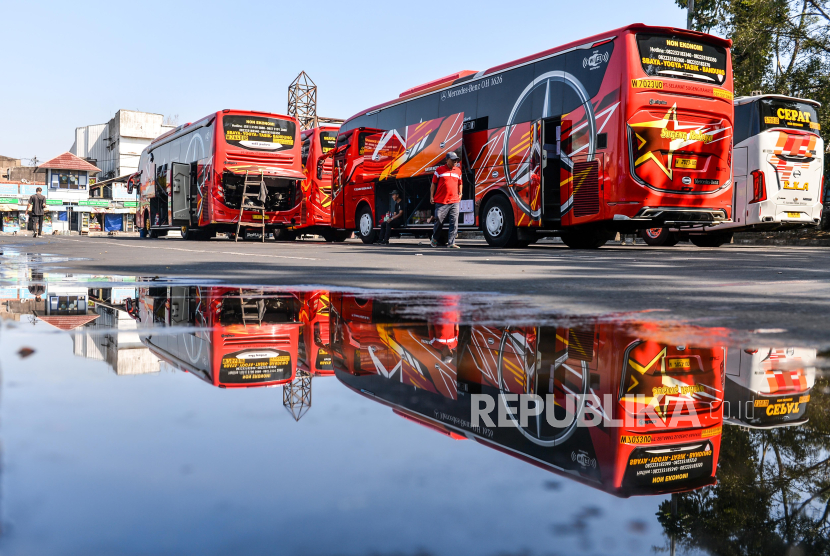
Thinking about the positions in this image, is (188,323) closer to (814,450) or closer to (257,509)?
(257,509)

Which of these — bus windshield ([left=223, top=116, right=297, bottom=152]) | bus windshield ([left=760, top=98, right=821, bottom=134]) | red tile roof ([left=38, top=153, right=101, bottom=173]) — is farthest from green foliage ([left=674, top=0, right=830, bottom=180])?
red tile roof ([left=38, top=153, right=101, bottom=173])

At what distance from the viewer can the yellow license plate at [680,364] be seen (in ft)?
7.38

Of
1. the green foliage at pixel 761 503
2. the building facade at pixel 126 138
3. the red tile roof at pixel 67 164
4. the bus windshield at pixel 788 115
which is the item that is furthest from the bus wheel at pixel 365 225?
the building facade at pixel 126 138

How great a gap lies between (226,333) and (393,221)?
14.5m

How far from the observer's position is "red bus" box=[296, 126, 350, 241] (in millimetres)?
21422

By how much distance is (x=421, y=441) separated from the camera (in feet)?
4.82

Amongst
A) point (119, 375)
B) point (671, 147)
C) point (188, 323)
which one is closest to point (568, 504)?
point (119, 375)

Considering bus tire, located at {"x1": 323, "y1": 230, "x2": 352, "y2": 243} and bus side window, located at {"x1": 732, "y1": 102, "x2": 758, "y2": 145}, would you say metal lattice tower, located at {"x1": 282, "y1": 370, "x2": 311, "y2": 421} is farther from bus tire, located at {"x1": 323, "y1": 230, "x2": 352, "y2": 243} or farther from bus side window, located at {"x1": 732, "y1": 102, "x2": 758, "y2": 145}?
bus tire, located at {"x1": 323, "y1": 230, "x2": 352, "y2": 243}

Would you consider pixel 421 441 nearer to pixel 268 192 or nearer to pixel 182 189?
pixel 268 192

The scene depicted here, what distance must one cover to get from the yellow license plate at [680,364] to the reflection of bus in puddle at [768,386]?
12cm

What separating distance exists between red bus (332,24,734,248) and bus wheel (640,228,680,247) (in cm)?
467

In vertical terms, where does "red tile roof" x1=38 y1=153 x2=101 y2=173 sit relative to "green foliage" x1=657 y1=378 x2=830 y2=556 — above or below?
above

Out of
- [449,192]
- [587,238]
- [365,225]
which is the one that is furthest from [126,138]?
[587,238]

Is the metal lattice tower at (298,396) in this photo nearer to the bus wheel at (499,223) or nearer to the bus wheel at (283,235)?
the bus wheel at (499,223)
